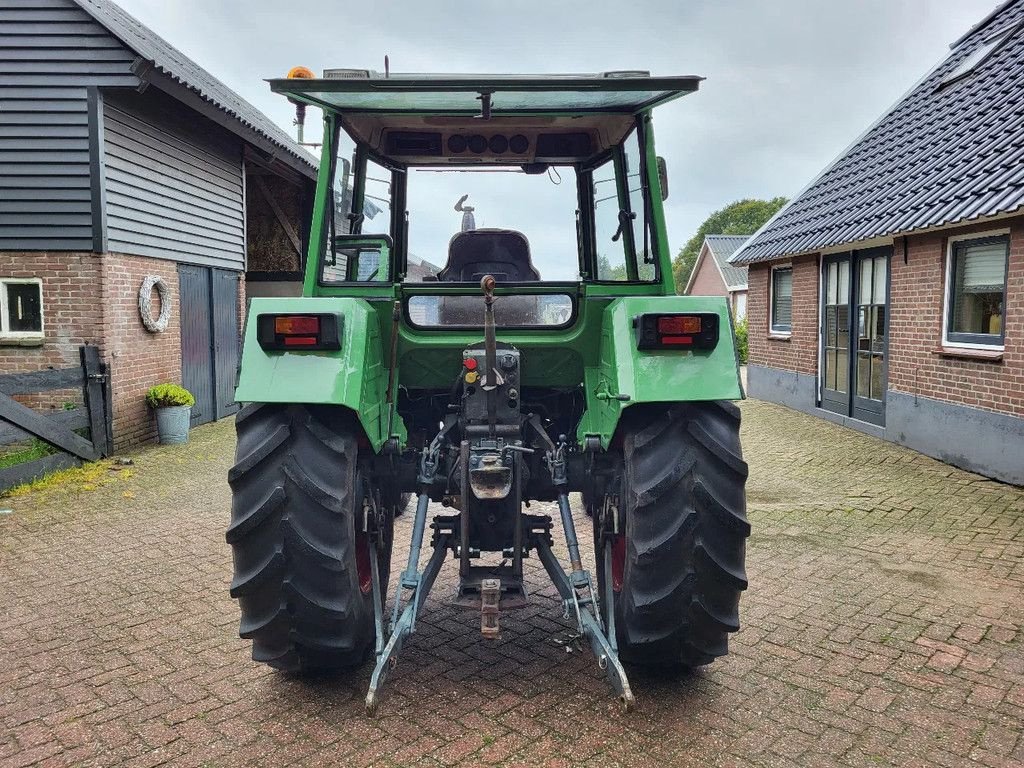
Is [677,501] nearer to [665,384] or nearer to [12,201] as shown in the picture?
[665,384]

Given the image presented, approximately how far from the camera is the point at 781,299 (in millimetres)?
14039

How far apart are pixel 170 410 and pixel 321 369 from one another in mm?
7469

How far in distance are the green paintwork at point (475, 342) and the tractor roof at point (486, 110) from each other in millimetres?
29

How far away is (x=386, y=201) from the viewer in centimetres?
421

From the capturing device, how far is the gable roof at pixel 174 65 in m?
8.62

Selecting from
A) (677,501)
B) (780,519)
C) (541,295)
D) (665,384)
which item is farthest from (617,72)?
(780,519)

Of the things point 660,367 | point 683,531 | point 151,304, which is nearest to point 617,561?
point 683,531

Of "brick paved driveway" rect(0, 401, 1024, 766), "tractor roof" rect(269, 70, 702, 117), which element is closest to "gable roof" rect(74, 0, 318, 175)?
"brick paved driveway" rect(0, 401, 1024, 766)

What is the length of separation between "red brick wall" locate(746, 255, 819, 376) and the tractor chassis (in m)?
9.81

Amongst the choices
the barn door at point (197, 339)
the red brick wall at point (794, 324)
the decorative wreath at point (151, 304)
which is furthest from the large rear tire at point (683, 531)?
the red brick wall at point (794, 324)

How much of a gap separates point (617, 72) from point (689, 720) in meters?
2.57

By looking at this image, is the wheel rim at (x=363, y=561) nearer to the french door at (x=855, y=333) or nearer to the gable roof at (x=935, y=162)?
the gable roof at (x=935, y=162)

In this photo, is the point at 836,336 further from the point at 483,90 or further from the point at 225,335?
the point at 483,90

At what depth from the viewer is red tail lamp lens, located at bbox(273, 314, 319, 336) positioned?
3.08 meters
